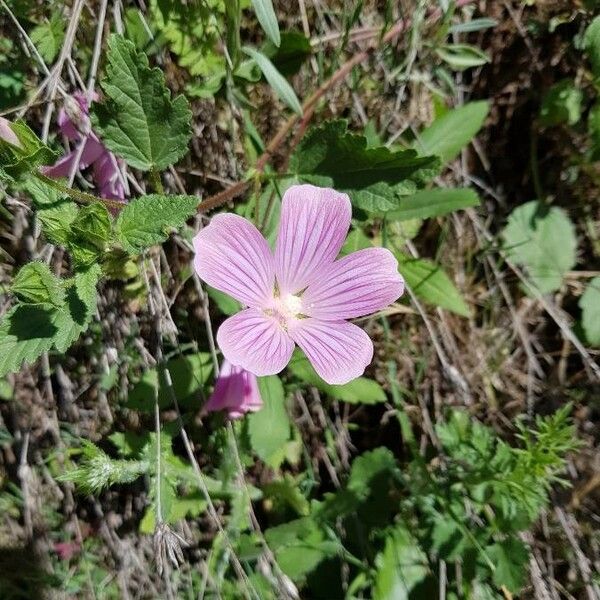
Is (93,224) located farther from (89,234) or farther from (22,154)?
(22,154)

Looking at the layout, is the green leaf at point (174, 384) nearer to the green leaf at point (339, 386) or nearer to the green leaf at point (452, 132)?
the green leaf at point (339, 386)

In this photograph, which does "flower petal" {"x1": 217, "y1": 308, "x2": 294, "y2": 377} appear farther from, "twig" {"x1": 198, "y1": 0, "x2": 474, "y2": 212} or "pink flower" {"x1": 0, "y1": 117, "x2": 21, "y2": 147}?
"pink flower" {"x1": 0, "y1": 117, "x2": 21, "y2": 147}

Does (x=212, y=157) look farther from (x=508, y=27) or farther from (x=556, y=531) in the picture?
(x=556, y=531)

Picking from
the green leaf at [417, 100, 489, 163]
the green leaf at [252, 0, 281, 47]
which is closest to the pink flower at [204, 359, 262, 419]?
the green leaf at [252, 0, 281, 47]

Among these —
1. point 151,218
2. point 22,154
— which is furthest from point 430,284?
point 22,154

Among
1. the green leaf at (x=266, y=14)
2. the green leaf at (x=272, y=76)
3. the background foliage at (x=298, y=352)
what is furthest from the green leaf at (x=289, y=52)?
the green leaf at (x=266, y=14)

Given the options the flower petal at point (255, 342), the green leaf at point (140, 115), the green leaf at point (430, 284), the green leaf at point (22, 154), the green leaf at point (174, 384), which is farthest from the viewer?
the green leaf at point (430, 284)
